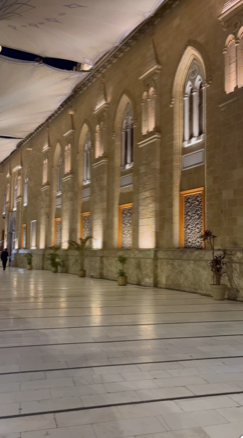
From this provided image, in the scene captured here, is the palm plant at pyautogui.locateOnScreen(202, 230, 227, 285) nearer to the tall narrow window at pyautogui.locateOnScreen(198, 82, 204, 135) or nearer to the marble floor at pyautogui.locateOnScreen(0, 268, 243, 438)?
the marble floor at pyautogui.locateOnScreen(0, 268, 243, 438)

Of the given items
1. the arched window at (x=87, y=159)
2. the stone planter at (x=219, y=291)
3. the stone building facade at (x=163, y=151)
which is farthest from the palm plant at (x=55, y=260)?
the stone planter at (x=219, y=291)

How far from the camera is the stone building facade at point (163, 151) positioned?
31.7 feet

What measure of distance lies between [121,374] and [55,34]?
33.8 feet

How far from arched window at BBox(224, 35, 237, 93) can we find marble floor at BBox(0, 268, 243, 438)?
5933mm

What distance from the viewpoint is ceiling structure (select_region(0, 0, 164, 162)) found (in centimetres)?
959

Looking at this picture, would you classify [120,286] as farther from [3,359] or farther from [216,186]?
[3,359]

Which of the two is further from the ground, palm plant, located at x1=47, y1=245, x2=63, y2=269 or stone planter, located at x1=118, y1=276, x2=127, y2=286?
palm plant, located at x1=47, y1=245, x2=63, y2=269

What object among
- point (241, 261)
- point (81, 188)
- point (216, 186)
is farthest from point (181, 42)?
point (81, 188)

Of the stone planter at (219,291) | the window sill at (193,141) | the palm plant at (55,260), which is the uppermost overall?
the window sill at (193,141)

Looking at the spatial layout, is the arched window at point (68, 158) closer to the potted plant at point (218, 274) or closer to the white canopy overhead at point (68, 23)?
the white canopy overhead at point (68, 23)

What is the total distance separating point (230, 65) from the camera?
9742 millimetres

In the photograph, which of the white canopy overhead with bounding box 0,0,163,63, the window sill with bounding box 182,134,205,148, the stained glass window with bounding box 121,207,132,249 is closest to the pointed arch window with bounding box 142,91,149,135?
the window sill with bounding box 182,134,205,148

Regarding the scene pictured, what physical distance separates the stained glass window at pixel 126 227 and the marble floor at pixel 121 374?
7984 mm

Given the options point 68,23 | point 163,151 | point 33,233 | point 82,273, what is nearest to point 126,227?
point 82,273
